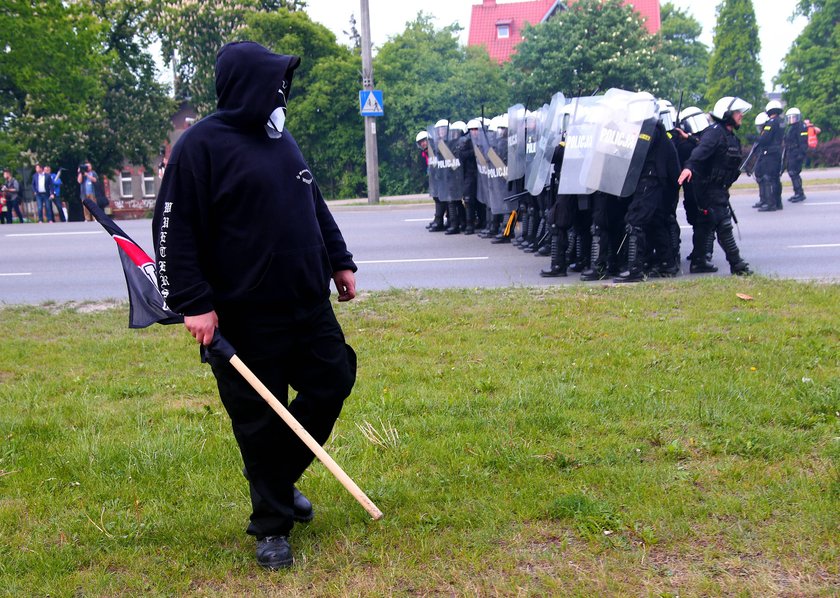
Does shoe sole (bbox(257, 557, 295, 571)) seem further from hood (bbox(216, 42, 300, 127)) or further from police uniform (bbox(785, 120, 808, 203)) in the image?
police uniform (bbox(785, 120, 808, 203))

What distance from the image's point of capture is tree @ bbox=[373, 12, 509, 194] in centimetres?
3338

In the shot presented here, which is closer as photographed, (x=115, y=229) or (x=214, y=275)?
(x=214, y=275)

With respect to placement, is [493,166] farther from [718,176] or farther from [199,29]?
[199,29]

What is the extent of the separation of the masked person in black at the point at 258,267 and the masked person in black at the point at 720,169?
7.03 meters

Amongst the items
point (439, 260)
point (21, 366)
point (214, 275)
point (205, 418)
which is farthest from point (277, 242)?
point (439, 260)

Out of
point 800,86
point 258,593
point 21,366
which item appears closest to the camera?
point 258,593

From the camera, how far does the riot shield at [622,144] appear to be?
980 cm

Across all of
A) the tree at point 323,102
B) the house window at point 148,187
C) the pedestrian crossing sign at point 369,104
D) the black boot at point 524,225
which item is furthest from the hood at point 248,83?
the house window at point 148,187

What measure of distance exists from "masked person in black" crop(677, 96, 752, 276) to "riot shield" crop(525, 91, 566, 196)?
1.81 m

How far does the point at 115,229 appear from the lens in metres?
3.72

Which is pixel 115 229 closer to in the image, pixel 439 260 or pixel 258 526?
pixel 258 526

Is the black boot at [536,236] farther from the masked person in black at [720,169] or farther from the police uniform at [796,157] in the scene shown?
the police uniform at [796,157]

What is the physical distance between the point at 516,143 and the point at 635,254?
11.7 feet

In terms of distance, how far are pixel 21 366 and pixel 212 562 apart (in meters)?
4.13
